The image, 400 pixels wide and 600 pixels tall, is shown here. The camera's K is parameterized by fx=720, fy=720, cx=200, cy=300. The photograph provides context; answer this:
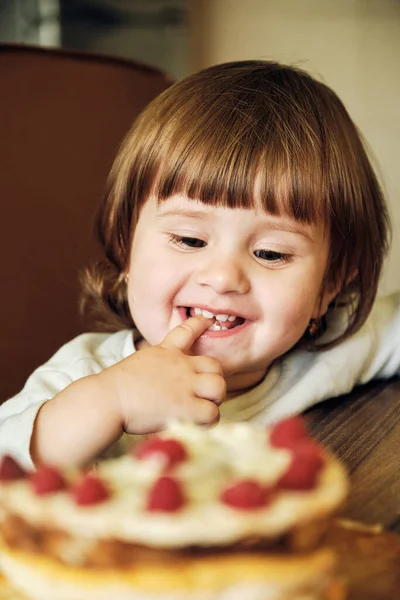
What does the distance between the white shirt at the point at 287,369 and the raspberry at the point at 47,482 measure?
0.43m

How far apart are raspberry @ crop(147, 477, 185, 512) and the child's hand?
32cm

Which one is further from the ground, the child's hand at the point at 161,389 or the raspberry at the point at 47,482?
the raspberry at the point at 47,482

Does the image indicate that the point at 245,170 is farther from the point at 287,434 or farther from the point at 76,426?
the point at 287,434

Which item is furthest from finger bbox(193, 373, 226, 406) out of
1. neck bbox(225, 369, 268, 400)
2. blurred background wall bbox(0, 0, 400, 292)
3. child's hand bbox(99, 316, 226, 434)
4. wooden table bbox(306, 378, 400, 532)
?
blurred background wall bbox(0, 0, 400, 292)

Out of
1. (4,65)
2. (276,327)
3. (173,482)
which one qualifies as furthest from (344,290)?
(173,482)

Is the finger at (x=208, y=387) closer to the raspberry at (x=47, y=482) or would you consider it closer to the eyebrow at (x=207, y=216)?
the eyebrow at (x=207, y=216)

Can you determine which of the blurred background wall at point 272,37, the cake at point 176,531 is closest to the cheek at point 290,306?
the cake at point 176,531

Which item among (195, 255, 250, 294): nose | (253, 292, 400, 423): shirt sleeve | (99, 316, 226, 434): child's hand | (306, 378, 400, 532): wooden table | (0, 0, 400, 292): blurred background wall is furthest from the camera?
(0, 0, 400, 292): blurred background wall

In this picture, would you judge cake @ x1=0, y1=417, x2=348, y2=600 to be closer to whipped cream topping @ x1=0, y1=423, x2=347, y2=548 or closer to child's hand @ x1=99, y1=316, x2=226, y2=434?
whipped cream topping @ x1=0, y1=423, x2=347, y2=548

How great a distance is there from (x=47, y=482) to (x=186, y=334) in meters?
0.43

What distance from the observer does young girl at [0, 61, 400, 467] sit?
68 centimetres

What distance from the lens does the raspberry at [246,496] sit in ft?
1.00

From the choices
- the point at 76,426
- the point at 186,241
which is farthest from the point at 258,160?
the point at 76,426

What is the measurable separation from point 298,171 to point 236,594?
0.61 metres
